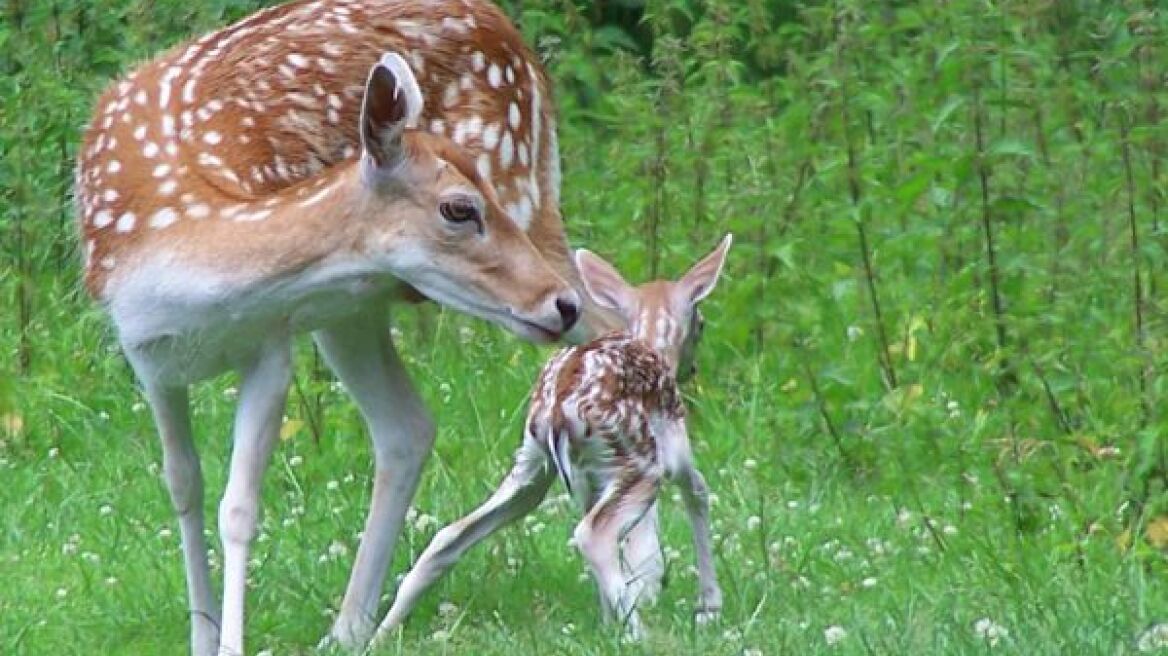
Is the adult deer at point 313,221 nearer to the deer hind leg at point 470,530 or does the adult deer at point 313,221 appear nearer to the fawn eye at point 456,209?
the fawn eye at point 456,209

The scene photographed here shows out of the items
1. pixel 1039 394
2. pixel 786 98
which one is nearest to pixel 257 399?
pixel 1039 394

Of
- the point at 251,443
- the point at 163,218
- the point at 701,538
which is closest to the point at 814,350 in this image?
the point at 701,538

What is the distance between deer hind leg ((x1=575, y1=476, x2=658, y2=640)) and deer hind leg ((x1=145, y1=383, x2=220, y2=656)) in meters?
0.97

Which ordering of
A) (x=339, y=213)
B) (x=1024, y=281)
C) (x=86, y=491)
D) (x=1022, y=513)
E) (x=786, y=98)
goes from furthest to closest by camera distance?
(x=786, y=98), (x=1024, y=281), (x=86, y=491), (x=1022, y=513), (x=339, y=213)

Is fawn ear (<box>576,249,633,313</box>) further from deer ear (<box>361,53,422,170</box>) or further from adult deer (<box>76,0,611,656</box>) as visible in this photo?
deer ear (<box>361,53,422,170</box>)

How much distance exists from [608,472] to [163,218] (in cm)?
121

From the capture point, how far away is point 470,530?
763cm

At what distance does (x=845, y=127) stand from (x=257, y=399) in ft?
11.6

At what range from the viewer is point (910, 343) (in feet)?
32.8

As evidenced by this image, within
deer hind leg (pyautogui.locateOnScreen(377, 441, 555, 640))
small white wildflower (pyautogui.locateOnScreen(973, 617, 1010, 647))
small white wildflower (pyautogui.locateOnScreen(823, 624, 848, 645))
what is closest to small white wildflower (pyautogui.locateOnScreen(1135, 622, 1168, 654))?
small white wildflower (pyautogui.locateOnScreen(973, 617, 1010, 647))

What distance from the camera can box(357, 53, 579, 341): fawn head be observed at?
731 cm

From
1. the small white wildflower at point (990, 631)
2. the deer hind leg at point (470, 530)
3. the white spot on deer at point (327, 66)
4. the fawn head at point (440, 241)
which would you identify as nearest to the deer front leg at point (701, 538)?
the deer hind leg at point (470, 530)

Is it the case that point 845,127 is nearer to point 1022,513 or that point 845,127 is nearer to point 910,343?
point 910,343

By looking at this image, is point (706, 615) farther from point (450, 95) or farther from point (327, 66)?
point (327, 66)
